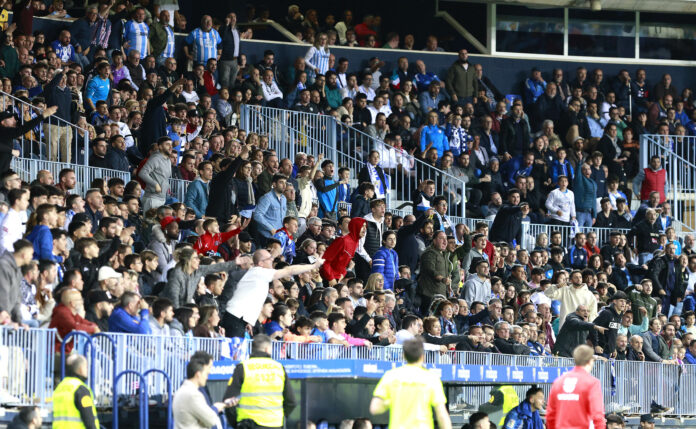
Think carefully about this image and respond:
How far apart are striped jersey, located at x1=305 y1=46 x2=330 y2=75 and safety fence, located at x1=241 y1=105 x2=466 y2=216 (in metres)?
1.85

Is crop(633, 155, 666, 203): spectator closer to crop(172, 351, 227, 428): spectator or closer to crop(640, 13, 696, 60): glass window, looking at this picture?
crop(640, 13, 696, 60): glass window

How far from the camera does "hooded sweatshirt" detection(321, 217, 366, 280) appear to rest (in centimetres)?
2064

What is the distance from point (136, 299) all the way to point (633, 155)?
17.4 m

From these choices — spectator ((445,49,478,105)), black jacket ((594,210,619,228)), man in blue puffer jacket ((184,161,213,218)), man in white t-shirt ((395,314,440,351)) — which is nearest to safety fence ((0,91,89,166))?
man in blue puffer jacket ((184,161,213,218))

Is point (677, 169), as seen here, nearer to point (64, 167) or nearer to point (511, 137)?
point (511, 137)

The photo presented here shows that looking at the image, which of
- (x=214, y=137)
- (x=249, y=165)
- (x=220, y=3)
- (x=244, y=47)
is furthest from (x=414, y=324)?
(x=220, y=3)

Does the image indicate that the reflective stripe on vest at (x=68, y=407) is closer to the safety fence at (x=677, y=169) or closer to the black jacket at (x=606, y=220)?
the black jacket at (x=606, y=220)

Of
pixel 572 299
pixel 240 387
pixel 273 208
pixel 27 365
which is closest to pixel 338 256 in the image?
pixel 273 208

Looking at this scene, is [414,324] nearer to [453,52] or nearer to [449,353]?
[449,353]

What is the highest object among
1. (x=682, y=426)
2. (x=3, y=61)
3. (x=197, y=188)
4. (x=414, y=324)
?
(x=3, y=61)

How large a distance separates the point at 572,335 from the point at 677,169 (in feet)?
32.8

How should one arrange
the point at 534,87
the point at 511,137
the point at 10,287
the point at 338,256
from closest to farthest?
1. the point at 10,287
2. the point at 338,256
3. the point at 511,137
4. the point at 534,87

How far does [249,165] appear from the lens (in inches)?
849

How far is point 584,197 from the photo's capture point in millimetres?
27797
